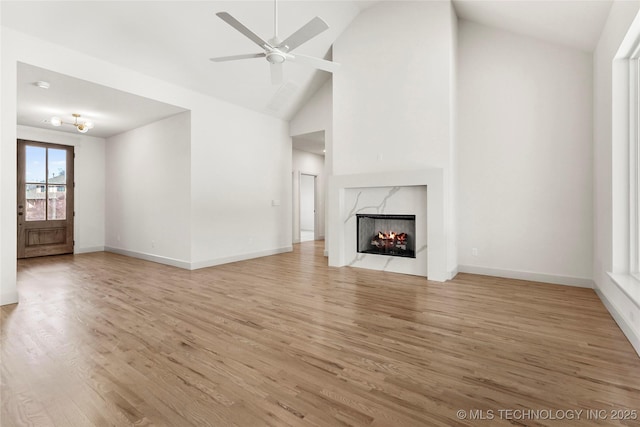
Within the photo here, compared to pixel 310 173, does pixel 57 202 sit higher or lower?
lower

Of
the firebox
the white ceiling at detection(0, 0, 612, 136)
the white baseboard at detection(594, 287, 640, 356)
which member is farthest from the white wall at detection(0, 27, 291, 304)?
the white baseboard at detection(594, 287, 640, 356)

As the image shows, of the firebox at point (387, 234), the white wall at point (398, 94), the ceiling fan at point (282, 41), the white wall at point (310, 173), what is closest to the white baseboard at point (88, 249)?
the white wall at point (310, 173)

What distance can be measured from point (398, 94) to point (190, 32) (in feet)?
10.3

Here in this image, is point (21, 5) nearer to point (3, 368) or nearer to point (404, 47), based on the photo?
point (3, 368)

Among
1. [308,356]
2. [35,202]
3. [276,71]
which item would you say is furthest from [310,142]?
[308,356]

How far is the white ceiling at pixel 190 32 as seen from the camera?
3.50 m

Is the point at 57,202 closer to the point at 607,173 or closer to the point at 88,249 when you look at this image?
the point at 88,249

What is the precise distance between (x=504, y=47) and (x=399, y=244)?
3.35 metres

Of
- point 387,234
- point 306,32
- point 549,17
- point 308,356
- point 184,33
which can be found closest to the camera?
point 308,356

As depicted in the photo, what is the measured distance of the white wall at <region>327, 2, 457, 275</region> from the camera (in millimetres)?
4465

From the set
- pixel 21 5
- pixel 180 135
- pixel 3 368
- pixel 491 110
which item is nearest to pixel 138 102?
pixel 180 135

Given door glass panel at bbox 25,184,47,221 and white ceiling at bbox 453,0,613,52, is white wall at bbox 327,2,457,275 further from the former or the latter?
door glass panel at bbox 25,184,47,221

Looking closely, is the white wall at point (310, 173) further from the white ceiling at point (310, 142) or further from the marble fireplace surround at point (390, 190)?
the marble fireplace surround at point (390, 190)

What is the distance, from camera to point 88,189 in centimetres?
738
